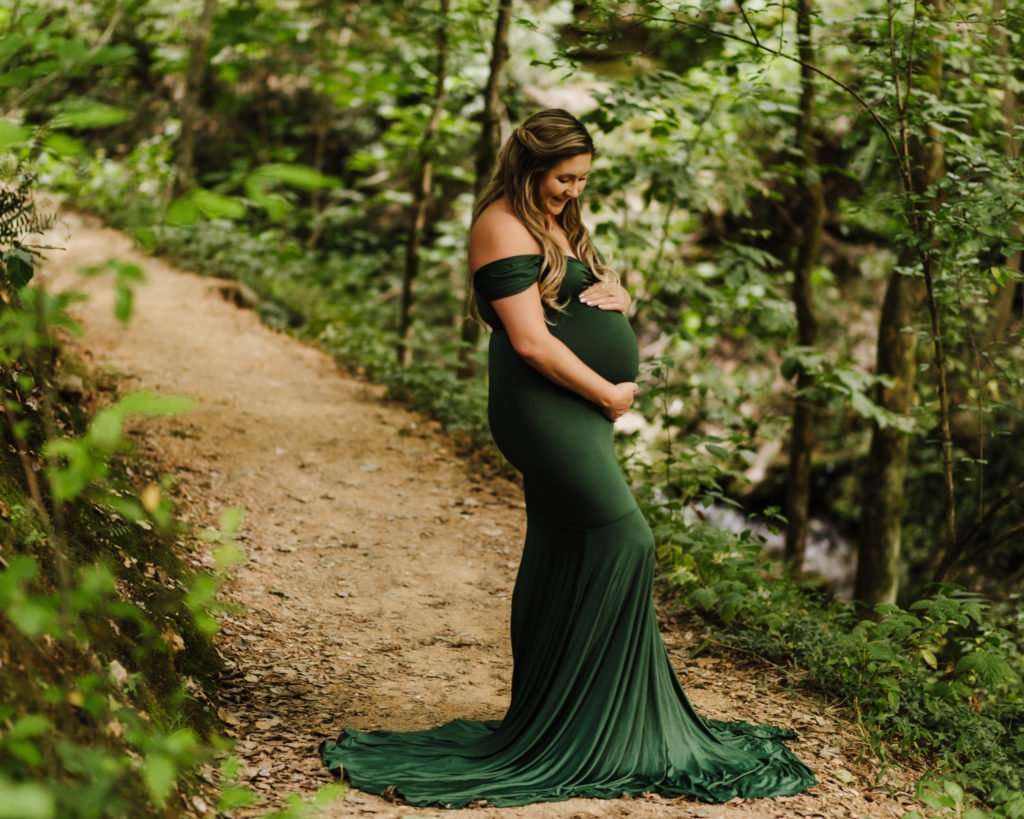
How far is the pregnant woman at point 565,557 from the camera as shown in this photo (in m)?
3.72

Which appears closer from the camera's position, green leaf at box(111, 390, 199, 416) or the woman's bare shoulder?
green leaf at box(111, 390, 199, 416)

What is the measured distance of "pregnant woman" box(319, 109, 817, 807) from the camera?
372 centimetres

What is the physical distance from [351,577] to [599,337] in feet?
9.54

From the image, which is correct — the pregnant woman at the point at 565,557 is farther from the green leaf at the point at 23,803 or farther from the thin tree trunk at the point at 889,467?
the thin tree trunk at the point at 889,467

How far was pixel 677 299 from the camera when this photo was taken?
12492mm

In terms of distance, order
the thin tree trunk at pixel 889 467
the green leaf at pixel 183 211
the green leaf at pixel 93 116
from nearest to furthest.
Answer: the green leaf at pixel 93 116 < the green leaf at pixel 183 211 < the thin tree trunk at pixel 889 467

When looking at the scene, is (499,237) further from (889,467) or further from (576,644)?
(889,467)

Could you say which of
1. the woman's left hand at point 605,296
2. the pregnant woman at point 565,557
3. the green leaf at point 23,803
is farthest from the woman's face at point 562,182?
the green leaf at point 23,803

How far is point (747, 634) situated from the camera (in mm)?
5609

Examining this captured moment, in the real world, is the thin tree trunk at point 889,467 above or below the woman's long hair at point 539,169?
below

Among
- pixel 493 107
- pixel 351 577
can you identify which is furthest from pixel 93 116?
pixel 493 107

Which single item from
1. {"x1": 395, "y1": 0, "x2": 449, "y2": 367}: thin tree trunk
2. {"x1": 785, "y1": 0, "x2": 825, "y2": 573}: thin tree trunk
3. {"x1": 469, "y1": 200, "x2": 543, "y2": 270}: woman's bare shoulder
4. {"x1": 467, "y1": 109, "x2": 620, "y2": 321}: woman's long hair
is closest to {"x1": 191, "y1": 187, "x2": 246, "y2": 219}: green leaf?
{"x1": 469, "y1": 200, "x2": 543, "y2": 270}: woman's bare shoulder

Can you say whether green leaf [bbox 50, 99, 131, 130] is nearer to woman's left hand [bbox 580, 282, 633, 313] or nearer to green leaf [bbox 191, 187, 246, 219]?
green leaf [bbox 191, 187, 246, 219]

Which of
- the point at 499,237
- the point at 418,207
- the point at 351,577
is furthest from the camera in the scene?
the point at 418,207
